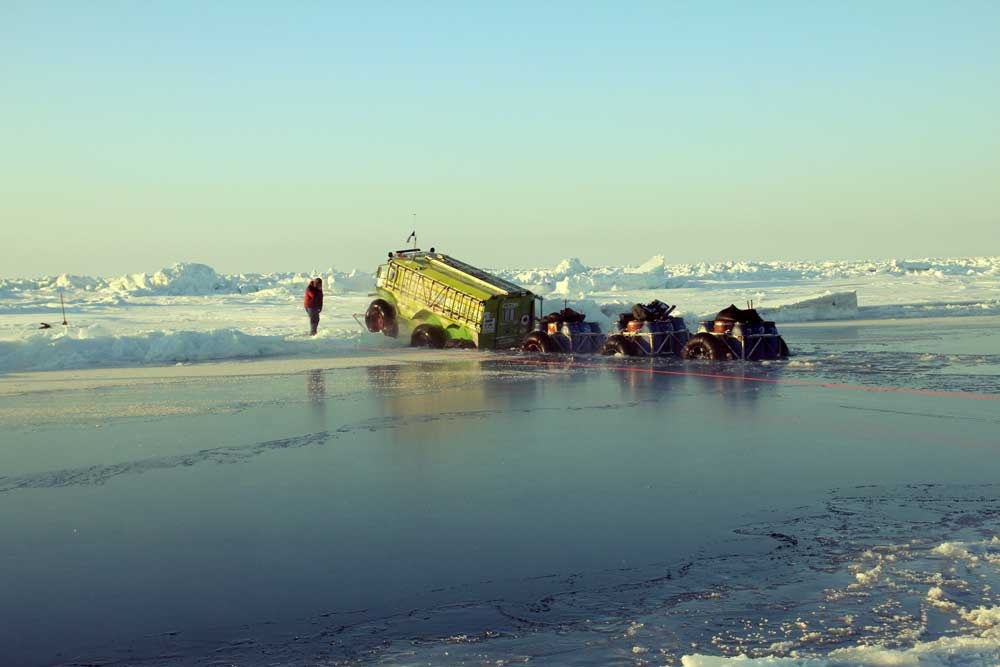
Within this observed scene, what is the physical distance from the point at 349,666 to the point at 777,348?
61.4 feet

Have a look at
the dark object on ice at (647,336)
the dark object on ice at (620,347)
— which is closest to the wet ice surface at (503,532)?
the dark object on ice at (647,336)

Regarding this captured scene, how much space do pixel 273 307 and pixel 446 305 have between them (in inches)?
1108

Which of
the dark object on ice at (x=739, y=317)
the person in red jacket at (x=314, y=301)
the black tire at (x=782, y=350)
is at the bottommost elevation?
the black tire at (x=782, y=350)

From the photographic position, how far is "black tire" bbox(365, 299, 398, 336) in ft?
94.1

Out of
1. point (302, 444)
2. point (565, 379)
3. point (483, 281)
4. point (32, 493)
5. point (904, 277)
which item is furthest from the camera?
point (904, 277)

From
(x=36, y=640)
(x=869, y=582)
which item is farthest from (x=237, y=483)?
(x=869, y=582)

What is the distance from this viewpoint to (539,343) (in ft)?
82.8

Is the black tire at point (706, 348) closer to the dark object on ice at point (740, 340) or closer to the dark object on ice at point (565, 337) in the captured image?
the dark object on ice at point (740, 340)

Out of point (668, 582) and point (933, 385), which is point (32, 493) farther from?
point (933, 385)

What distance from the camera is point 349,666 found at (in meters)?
4.71

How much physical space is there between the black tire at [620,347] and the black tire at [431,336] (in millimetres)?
4893

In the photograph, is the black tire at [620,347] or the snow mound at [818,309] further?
the snow mound at [818,309]

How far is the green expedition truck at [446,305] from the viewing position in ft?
84.9

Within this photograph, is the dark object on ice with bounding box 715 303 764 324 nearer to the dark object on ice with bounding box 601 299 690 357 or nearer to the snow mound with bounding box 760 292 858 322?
the dark object on ice with bounding box 601 299 690 357
